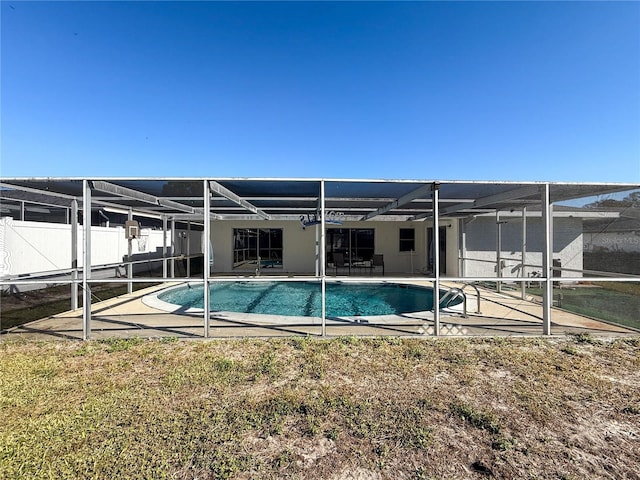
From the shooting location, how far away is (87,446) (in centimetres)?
214

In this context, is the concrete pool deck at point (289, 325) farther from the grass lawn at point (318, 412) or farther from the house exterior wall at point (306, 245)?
the house exterior wall at point (306, 245)

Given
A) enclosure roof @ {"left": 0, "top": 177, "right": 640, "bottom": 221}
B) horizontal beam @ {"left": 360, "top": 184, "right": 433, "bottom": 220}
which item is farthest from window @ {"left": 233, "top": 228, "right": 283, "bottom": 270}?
horizontal beam @ {"left": 360, "top": 184, "right": 433, "bottom": 220}

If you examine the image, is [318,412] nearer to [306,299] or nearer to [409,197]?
[409,197]

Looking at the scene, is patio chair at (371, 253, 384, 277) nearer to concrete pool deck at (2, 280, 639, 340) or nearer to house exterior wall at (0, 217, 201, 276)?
concrete pool deck at (2, 280, 639, 340)

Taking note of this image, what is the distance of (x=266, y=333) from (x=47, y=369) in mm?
2718

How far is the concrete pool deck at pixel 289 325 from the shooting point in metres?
4.72

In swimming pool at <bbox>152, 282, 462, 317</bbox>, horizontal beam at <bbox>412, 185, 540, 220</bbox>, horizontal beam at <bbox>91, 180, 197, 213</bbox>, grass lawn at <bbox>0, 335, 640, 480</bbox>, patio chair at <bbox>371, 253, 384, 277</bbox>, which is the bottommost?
swimming pool at <bbox>152, 282, 462, 317</bbox>

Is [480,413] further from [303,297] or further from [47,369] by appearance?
[303,297]

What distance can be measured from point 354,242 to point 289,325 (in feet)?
30.0

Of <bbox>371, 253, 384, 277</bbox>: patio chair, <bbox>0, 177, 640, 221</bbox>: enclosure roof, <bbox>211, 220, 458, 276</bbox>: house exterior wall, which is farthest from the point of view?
<bbox>211, 220, 458, 276</bbox>: house exterior wall

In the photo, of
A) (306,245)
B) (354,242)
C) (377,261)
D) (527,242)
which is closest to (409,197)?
(527,242)

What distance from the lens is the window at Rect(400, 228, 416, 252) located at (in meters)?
14.0

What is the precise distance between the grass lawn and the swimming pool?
119 inches

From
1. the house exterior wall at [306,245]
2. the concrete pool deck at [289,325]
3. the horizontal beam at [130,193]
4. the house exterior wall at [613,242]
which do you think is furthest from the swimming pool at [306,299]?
the house exterior wall at [613,242]
